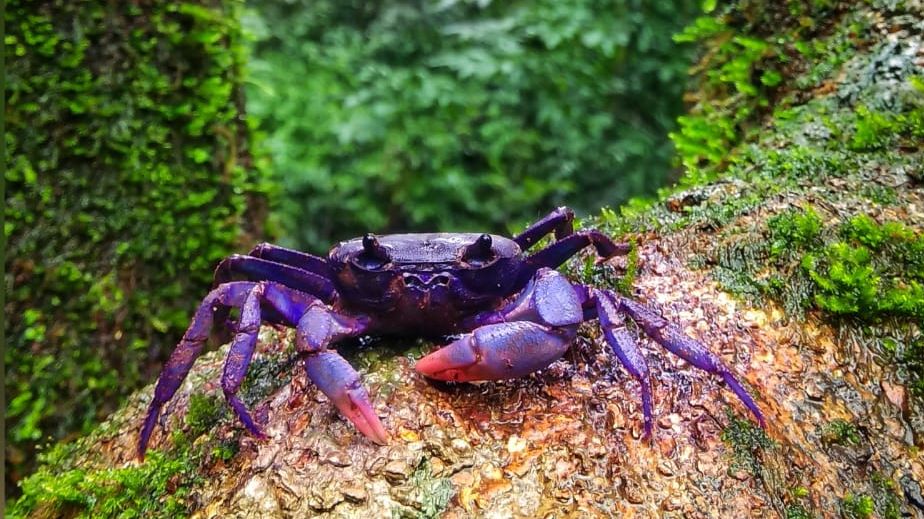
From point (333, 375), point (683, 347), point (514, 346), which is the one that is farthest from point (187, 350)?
point (683, 347)

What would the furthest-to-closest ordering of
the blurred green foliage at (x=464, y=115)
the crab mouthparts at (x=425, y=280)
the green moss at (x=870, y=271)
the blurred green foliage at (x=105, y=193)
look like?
the blurred green foliage at (x=464, y=115)
the blurred green foliage at (x=105, y=193)
the green moss at (x=870, y=271)
the crab mouthparts at (x=425, y=280)

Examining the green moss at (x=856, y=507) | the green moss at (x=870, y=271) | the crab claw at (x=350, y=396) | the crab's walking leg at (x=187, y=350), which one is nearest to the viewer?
the crab claw at (x=350, y=396)

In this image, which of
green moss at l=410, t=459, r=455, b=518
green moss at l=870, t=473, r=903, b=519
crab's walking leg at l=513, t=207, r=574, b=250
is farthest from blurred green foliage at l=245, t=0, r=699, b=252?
green moss at l=410, t=459, r=455, b=518

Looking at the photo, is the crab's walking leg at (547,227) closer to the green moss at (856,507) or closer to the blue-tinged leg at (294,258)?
the blue-tinged leg at (294,258)

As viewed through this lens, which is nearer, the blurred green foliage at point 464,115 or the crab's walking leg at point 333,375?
the crab's walking leg at point 333,375

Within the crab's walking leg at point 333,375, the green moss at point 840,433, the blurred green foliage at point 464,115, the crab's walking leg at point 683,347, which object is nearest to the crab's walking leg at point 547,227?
the crab's walking leg at point 683,347

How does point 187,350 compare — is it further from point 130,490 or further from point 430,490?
point 430,490
